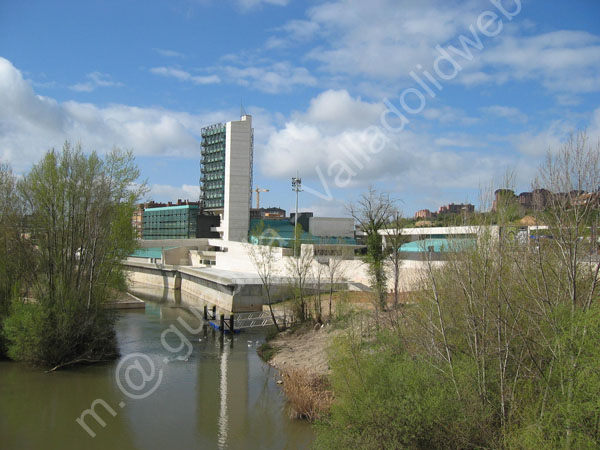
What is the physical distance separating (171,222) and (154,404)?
56940 mm

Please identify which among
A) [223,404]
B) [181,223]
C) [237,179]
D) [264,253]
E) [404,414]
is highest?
[237,179]

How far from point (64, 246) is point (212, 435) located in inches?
386

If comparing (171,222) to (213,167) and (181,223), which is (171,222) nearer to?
(181,223)

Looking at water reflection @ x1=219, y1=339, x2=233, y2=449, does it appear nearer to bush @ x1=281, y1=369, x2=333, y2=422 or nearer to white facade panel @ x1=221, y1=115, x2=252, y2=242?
bush @ x1=281, y1=369, x2=333, y2=422

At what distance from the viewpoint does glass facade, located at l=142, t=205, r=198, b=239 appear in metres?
65.0

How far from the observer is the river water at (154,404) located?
1149 centimetres

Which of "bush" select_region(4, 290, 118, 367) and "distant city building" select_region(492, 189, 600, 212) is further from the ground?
"distant city building" select_region(492, 189, 600, 212)

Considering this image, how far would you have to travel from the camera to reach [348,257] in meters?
32.4

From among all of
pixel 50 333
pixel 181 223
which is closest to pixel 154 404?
pixel 50 333

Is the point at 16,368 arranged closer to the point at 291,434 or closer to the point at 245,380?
the point at 245,380

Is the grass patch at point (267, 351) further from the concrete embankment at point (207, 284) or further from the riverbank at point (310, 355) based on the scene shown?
the concrete embankment at point (207, 284)

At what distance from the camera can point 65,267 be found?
17328 millimetres

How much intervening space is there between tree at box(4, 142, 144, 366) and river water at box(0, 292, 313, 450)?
3.09 feet

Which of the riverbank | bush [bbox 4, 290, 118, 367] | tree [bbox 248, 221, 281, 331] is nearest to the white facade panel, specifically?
tree [bbox 248, 221, 281, 331]
